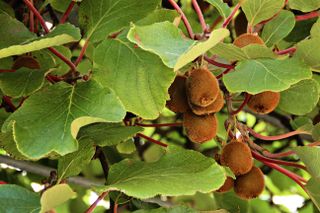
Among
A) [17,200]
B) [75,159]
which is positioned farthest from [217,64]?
[17,200]

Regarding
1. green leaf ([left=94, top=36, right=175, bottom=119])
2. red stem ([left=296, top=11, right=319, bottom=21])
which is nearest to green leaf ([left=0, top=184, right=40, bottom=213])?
green leaf ([left=94, top=36, right=175, bottom=119])

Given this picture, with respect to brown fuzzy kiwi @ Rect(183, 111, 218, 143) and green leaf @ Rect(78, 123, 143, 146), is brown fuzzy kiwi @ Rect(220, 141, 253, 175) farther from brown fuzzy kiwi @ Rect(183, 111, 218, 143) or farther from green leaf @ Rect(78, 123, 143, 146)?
green leaf @ Rect(78, 123, 143, 146)

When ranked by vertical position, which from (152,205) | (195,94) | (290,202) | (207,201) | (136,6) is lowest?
(290,202)

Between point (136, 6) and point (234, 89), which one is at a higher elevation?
point (136, 6)

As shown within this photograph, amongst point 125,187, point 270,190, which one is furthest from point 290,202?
point 125,187

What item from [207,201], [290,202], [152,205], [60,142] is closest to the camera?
[60,142]

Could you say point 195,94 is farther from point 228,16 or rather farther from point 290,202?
point 290,202
